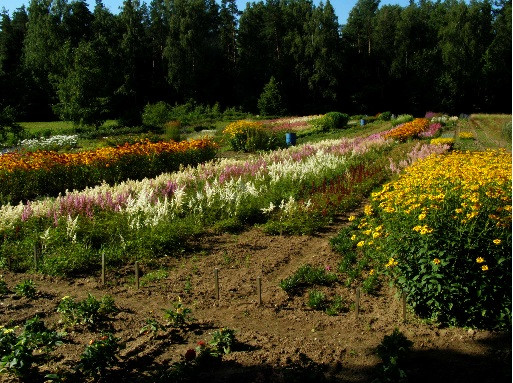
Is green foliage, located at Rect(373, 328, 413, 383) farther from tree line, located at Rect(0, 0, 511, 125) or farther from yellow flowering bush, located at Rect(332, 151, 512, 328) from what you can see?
tree line, located at Rect(0, 0, 511, 125)

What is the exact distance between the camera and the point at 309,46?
4881 cm

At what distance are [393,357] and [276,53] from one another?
52070 mm

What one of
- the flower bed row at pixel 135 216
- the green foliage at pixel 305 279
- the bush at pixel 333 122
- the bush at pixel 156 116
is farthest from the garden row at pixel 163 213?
the bush at pixel 156 116

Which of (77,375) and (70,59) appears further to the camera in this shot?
(70,59)

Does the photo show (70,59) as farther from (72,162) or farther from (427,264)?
(427,264)

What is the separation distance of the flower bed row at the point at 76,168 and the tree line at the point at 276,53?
99.5 feet

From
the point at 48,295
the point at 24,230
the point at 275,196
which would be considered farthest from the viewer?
the point at 275,196

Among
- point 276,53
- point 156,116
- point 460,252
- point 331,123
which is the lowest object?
point 460,252

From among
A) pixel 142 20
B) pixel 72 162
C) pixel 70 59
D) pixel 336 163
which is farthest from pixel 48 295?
pixel 142 20

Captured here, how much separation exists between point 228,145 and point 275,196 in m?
11.9

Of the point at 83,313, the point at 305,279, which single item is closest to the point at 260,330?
the point at 305,279

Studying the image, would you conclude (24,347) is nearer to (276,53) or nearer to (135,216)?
(135,216)

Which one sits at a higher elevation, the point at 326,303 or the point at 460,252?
the point at 460,252

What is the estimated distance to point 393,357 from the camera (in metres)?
3.22
